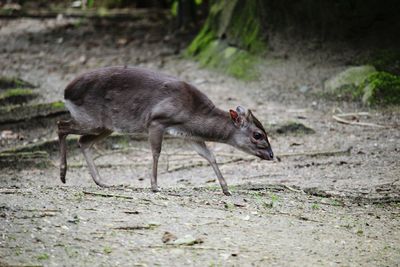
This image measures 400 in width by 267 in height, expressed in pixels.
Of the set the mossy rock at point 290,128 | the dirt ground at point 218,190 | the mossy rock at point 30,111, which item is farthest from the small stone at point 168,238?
the mossy rock at point 30,111

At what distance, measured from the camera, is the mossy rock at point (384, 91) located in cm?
986

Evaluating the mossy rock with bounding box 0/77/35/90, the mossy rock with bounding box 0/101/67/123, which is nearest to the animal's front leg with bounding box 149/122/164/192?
the mossy rock with bounding box 0/101/67/123

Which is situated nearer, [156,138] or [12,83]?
[156,138]

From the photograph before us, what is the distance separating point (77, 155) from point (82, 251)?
4.82 metres

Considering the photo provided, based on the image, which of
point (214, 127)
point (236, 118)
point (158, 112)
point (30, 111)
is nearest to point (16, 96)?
point (30, 111)

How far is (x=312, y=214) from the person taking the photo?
5.98 m

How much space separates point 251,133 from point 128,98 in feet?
3.88

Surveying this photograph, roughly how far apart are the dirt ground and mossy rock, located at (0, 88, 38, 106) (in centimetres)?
31

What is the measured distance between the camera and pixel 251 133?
7121 millimetres

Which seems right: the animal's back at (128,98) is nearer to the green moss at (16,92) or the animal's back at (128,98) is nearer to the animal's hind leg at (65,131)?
the animal's hind leg at (65,131)

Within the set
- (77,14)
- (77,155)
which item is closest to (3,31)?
(77,14)

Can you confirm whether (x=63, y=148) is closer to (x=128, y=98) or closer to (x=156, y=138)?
(x=128, y=98)

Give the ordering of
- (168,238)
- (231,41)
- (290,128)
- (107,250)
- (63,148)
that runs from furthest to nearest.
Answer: (231,41), (290,128), (63,148), (168,238), (107,250)

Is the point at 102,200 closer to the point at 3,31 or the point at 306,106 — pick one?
the point at 306,106
